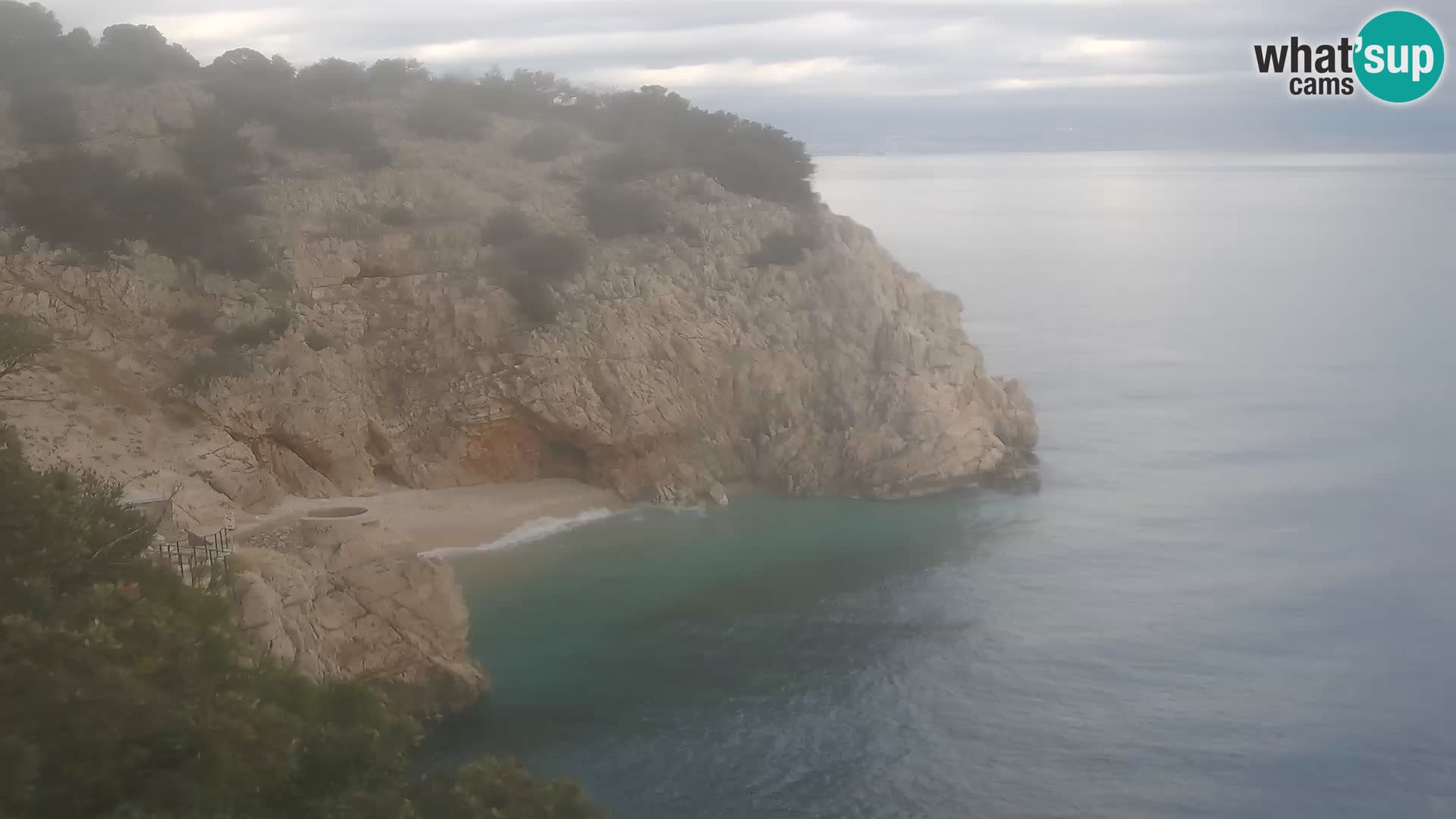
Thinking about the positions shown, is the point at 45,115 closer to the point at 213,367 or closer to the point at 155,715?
the point at 213,367

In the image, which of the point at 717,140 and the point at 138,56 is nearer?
the point at 138,56

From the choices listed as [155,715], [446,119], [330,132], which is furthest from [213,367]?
[155,715]

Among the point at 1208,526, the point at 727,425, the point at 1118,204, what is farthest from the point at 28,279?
the point at 1118,204

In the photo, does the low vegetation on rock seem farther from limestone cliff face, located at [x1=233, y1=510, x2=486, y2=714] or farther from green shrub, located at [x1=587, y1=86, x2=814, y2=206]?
green shrub, located at [x1=587, y1=86, x2=814, y2=206]

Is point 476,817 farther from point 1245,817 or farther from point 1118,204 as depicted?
point 1118,204

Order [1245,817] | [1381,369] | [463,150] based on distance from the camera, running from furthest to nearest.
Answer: [1381,369], [463,150], [1245,817]

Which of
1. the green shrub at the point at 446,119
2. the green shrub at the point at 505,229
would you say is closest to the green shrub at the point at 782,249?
the green shrub at the point at 505,229

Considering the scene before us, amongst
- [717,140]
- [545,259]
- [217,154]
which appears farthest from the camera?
[717,140]
